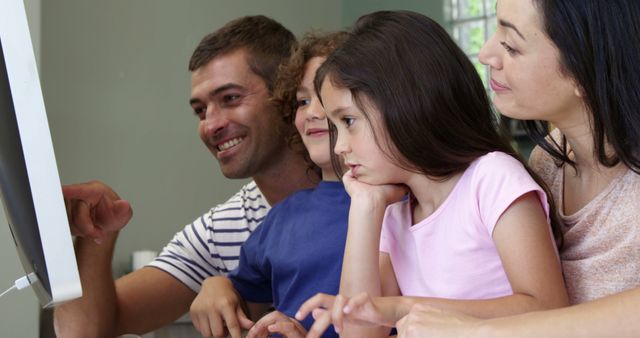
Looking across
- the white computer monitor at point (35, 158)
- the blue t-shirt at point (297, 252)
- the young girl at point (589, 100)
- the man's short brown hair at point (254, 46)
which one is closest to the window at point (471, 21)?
the man's short brown hair at point (254, 46)

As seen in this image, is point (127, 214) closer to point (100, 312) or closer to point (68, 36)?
point (100, 312)

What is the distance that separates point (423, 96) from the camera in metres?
1.24

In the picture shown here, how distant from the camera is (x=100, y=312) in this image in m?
1.66

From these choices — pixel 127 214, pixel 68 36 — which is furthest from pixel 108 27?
pixel 127 214

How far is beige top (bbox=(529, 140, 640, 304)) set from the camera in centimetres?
110

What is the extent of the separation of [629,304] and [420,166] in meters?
0.42

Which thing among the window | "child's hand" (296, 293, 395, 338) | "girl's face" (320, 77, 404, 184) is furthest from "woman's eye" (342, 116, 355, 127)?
the window

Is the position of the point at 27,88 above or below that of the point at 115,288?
above

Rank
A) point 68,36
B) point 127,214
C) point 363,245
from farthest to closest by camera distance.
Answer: point 68,36 < point 127,214 < point 363,245

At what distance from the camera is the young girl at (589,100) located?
1.07 metres

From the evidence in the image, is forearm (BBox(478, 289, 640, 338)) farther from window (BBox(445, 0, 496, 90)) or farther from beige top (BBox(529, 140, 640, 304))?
window (BBox(445, 0, 496, 90))

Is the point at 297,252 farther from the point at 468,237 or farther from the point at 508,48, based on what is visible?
the point at 508,48

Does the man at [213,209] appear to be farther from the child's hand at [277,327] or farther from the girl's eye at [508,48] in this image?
the girl's eye at [508,48]

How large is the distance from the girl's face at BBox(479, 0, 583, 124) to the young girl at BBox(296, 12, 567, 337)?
0.09m
